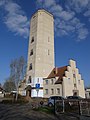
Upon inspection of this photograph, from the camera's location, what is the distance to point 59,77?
4644 centimetres

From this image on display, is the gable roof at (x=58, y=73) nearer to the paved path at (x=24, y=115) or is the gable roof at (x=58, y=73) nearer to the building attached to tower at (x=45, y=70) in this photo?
the building attached to tower at (x=45, y=70)

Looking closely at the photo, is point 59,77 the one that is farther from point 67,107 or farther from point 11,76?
point 67,107

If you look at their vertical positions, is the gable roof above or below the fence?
above

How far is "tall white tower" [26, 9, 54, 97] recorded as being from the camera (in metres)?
48.9

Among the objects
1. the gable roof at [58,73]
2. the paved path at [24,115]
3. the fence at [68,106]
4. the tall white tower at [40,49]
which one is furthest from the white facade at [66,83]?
the paved path at [24,115]

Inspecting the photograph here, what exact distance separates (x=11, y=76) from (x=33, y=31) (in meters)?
17.3

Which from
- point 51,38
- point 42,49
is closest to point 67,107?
point 42,49

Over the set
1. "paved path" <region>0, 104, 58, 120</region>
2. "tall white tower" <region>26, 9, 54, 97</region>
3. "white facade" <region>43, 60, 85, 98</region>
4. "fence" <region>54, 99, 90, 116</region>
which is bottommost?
"paved path" <region>0, 104, 58, 120</region>

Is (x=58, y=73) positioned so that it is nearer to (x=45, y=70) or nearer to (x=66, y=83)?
(x=45, y=70)

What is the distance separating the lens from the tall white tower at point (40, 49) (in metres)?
48.9

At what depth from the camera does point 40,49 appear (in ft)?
166

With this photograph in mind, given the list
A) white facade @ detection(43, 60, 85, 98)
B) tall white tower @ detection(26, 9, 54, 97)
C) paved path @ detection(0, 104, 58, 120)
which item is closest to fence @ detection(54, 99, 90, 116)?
paved path @ detection(0, 104, 58, 120)

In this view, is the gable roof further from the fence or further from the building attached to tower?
the fence

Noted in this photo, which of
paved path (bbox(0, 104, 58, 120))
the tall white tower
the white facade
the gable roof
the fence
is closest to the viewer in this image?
paved path (bbox(0, 104, 58, 120))
